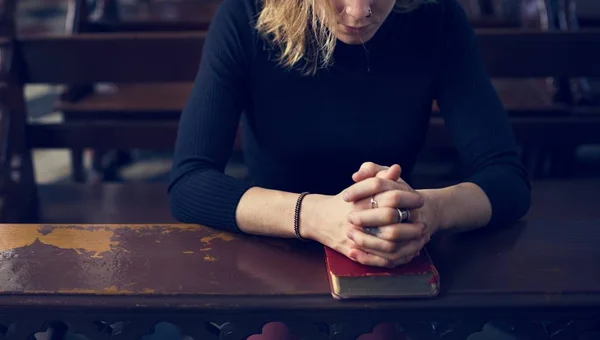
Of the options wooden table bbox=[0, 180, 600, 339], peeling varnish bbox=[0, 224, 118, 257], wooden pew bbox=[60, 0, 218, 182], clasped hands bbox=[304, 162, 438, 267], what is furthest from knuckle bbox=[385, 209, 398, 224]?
wooden pew bbox=[60, 0, 218, 182]

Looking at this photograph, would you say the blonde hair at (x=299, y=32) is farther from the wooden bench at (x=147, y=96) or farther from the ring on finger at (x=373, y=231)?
the wooden bench at (x=147, y=96)

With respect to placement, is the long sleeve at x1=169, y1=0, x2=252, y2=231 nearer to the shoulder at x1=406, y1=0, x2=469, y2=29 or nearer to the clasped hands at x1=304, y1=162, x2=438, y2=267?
the clasped hands at x1=304, y1=162, x2=438, y2=267

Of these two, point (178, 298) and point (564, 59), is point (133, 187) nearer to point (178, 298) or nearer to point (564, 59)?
point (178, 298)

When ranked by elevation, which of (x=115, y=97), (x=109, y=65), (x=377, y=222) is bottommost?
(x=115, y=97)

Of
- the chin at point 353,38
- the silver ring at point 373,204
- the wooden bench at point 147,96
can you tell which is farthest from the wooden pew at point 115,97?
the silver ring at point 373,204

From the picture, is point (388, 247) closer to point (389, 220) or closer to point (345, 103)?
point (389, 220)

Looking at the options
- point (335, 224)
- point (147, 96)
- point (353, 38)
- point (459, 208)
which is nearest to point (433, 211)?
point (459, 208)

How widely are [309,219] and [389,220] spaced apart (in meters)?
0.15

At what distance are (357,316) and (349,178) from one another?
639 mm

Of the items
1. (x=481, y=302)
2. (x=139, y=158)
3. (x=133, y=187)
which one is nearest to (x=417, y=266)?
(x=481, y=302)

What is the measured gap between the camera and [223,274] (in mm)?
1076

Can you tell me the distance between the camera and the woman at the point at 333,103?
1364 millimetres

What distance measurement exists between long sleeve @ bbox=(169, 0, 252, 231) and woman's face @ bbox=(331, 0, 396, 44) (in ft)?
0.72

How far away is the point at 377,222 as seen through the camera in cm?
111
